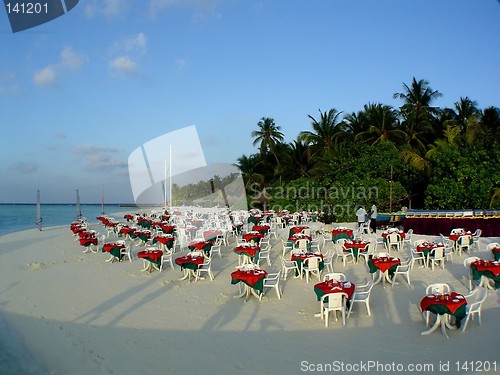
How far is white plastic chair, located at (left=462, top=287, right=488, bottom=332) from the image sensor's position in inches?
247

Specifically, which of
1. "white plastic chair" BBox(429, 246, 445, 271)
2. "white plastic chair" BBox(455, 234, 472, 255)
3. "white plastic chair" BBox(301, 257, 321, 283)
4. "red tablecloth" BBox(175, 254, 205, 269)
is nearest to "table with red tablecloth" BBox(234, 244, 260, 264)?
"red tablecloth" BBox(175, 254, 205, 269)

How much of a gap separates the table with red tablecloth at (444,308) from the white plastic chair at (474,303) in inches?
7.0

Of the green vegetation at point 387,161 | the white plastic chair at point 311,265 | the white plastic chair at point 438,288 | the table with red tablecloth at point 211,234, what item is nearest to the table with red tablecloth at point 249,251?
the white plastic chair at point 311,265

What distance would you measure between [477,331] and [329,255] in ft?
15.2

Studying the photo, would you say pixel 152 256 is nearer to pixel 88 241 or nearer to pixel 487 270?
pixel 88 241

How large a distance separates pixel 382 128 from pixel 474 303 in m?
28.8

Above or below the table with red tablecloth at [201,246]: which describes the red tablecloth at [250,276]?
below

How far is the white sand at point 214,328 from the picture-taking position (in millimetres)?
5508

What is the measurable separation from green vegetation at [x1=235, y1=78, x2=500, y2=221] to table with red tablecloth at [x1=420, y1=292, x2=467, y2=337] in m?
16.1

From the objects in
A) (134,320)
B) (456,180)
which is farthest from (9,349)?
(456,180)

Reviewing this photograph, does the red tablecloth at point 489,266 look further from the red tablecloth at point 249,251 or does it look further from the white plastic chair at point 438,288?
the red tablecloth at point 249,251

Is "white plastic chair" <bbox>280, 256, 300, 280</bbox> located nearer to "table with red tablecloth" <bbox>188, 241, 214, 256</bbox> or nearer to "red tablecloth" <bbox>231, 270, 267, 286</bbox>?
"red tablecloth" <bbox>231, 270, 267, 286</bbox>

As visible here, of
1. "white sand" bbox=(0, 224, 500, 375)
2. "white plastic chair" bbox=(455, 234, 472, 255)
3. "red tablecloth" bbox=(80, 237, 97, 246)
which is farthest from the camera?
"red tablecloth" bbox=(80, 237, 97, 246)

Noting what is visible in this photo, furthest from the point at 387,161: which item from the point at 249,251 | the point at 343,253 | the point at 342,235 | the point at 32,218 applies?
the point at 32,218
